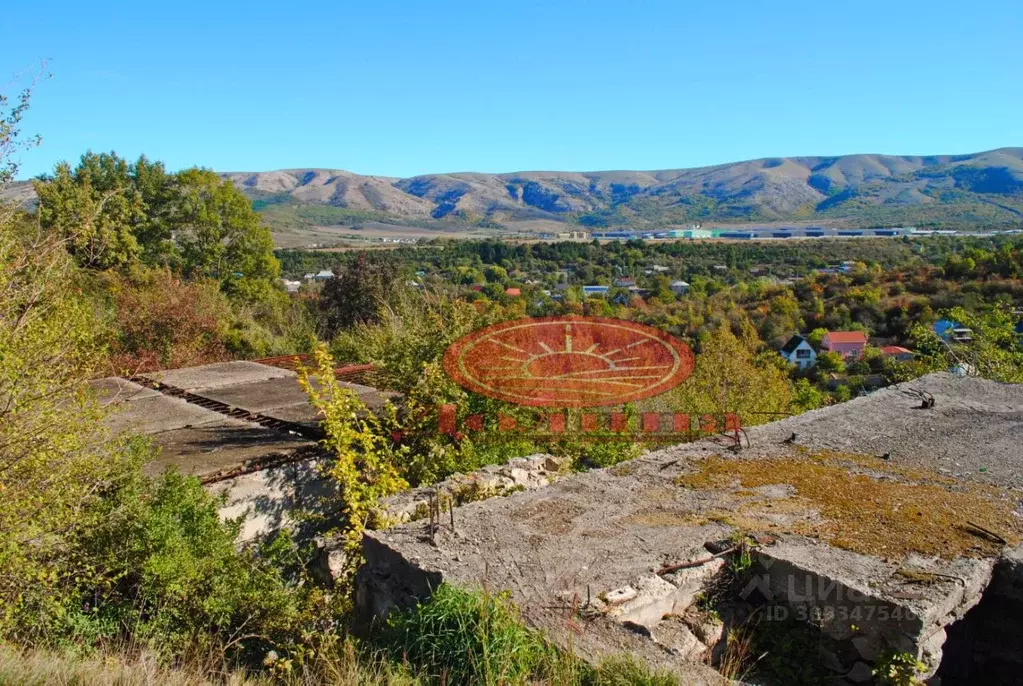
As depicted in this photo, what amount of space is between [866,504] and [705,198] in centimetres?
17115

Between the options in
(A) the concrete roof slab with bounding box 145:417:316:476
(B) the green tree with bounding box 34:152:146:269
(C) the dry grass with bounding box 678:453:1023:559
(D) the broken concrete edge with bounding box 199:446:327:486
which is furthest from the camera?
(B) the green tree with bounding box 34:152:146:269

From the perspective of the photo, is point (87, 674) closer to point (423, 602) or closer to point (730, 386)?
point (423, 602)

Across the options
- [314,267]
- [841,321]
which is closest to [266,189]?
[314,267]

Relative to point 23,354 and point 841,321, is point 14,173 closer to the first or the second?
point 23,354

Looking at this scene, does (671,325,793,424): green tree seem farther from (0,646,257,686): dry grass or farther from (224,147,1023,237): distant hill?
(224,147,1023,237): distant hill

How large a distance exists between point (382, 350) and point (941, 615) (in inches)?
219

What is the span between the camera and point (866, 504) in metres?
4.84

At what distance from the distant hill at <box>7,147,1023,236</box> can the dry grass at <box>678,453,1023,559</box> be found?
344ft

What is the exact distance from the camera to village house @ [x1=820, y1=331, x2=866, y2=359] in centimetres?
2420

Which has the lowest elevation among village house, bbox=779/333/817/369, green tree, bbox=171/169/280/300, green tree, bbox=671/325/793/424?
village house, bbox=779/333/817/369

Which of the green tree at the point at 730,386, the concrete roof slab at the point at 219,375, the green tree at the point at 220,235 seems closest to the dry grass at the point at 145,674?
the concrete roof slab at the point at 219,375

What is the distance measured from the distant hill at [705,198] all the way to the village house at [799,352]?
82197 mm


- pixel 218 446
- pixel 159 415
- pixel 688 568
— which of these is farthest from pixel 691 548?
pixel 159 415

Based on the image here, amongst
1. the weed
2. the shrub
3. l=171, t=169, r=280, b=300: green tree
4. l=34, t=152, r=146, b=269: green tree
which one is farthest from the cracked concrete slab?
l=171, t=169, r=280, b=300: green tree
